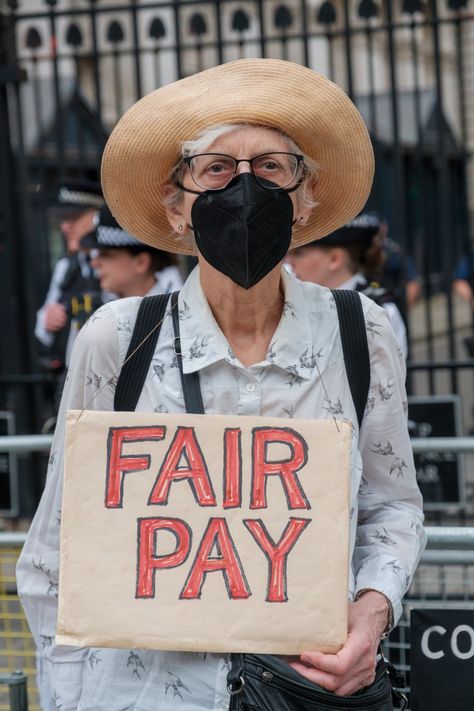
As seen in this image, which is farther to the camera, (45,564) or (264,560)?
(45,564)

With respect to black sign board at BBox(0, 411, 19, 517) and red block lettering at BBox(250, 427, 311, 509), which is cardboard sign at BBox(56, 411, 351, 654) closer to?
red block lettering at BBox(250, 427, 311, 509)

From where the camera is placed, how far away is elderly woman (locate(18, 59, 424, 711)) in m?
1.95

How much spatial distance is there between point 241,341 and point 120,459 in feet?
1.13

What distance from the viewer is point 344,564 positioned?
71.9 inches

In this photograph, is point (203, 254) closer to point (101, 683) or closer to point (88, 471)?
point (88, 471)

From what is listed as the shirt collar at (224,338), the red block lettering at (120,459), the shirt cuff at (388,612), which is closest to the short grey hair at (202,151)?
the shirt collar at (224,338)

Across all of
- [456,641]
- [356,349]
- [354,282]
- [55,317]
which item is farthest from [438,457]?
[356,349]

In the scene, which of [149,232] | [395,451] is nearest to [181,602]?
[395,451]

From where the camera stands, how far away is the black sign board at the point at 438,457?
6.20 metres

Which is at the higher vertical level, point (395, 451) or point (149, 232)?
point (149, 232)

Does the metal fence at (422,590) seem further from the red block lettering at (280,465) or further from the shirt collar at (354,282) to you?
the shirt collar at (354,282)

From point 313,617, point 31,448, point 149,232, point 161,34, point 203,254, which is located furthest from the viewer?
point 161,34

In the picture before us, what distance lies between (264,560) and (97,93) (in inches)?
199

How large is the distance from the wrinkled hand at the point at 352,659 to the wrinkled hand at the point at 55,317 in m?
4.13
